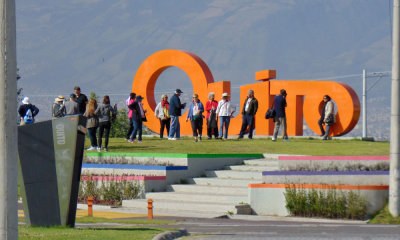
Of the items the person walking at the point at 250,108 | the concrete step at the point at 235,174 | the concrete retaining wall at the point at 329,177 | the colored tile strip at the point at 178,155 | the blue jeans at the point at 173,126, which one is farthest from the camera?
the blue jeans at the point at 173,126

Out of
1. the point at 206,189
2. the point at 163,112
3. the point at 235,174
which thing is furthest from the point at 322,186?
the point at 163,112

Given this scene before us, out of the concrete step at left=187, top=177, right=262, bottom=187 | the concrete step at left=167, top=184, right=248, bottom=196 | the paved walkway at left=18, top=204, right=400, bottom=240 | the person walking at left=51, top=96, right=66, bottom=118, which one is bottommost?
the paved walkway at left=18, top=204, right=400, bottom=240

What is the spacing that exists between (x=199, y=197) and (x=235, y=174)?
78.1 inches

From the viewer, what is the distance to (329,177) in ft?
64.5

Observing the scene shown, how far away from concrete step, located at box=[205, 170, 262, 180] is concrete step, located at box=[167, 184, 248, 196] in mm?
990

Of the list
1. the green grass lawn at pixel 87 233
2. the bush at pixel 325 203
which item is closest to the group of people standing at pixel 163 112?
the bush at pixel 325 203

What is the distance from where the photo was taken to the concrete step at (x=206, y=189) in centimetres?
2131

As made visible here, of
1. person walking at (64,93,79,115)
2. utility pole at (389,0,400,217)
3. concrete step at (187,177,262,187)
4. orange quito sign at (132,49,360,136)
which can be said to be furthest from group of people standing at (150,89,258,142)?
utility pole at (389,0,400,217)

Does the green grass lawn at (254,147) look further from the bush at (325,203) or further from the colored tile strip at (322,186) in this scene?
the bush at (325,203)

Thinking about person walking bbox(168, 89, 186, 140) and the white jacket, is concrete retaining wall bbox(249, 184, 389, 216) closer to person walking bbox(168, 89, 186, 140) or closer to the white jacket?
person walking bbox(168, 89, 186, 140)

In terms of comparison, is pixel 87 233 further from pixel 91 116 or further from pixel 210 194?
pixel 91 116

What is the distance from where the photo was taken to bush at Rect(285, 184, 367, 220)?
736 inches

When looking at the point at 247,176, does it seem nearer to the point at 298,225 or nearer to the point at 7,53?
the point at 298,225

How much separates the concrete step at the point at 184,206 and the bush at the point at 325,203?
145cm
